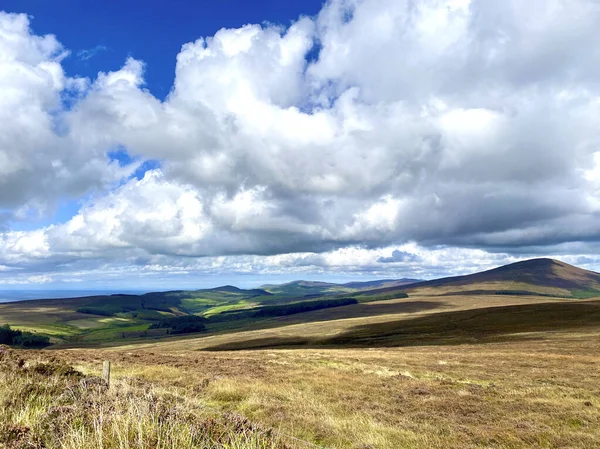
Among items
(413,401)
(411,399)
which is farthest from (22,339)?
(413,401)

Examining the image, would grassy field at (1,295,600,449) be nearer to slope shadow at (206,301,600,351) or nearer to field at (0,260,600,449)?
field at (0,260,600,449)

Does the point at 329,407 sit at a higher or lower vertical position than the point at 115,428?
lower

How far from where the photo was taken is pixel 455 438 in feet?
43.6

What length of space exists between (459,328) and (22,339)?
181 metres

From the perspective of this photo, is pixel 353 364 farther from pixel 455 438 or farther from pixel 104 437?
pixel 104 437

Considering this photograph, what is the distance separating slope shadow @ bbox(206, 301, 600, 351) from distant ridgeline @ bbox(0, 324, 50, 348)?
118m

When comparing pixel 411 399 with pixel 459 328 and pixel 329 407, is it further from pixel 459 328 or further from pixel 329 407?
pixel 459 328

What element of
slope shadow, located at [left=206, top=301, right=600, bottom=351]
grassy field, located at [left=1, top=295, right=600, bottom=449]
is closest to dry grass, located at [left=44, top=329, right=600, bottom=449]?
grassy field, located at [left=1, top=295, right=600, bottom=449]

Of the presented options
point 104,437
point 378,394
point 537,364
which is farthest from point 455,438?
point 537,364

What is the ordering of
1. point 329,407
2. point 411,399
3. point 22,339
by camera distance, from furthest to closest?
point 22,339 → point 411,399 → point 329,407

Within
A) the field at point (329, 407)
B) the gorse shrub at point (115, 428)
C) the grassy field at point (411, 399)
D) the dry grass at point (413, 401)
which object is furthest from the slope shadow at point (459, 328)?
the gorse shrub at point (115, 428)

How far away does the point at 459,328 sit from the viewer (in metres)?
95.1

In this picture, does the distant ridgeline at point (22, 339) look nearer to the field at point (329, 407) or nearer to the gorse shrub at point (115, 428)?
the field at point (329, 407)

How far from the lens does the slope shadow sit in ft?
264
